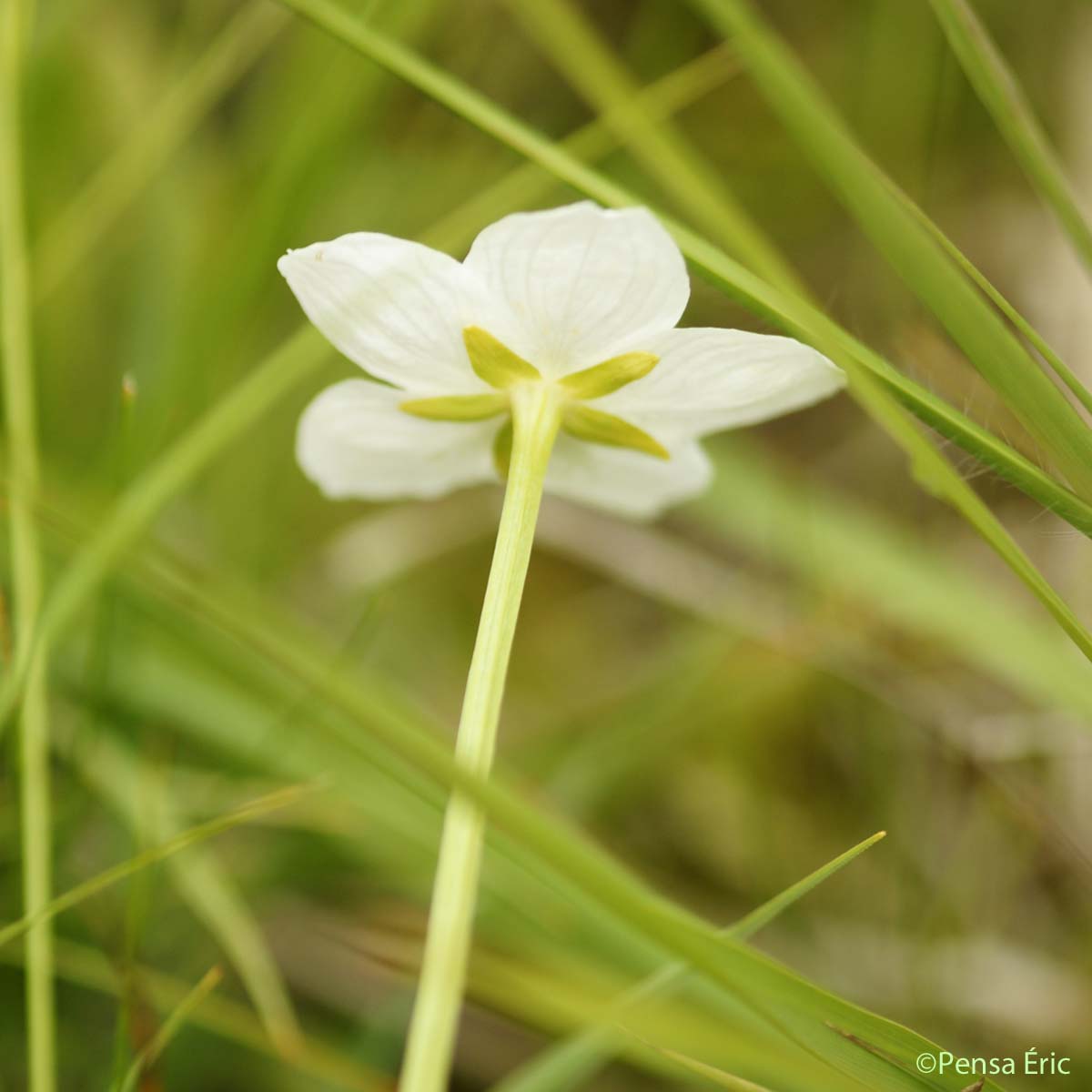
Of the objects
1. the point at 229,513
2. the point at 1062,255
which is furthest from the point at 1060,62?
the point at 229,513

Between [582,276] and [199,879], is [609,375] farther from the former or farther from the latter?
[199,879]

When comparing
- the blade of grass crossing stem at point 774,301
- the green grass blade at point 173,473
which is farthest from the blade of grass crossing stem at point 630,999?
the green grass blade at point 173,473

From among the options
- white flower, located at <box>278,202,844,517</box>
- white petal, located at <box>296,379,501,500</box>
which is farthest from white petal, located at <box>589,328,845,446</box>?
white petal, located at <box>296,379,501,500</box>

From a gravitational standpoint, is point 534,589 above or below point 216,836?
above

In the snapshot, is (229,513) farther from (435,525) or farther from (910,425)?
(910,425)

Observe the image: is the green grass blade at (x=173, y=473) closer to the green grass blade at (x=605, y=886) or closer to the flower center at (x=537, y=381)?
the flower center at (x=537, y=381)

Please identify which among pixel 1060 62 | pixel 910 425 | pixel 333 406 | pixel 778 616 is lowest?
pixel 910 425
